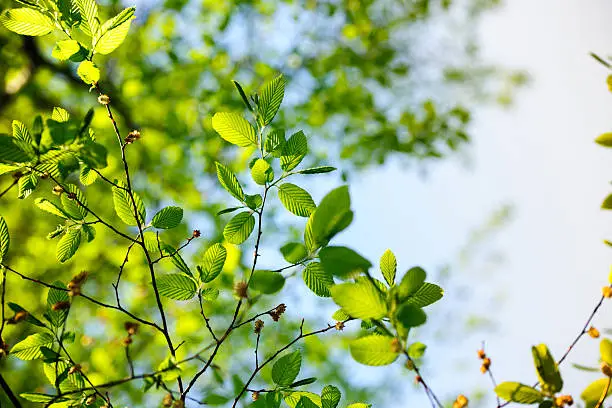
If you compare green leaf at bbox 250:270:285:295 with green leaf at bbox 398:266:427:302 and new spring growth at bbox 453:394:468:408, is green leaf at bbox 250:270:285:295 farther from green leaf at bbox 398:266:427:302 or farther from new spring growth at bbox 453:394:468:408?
new spring growth at bbox 453:394:468:408

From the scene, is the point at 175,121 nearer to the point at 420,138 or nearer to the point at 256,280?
the point at 420,138

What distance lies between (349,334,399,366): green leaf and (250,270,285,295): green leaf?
0.55ft

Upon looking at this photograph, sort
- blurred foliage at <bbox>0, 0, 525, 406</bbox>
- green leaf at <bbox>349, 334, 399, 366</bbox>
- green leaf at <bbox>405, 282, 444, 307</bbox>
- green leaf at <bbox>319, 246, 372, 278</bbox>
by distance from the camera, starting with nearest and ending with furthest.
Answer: green leaf at <bbox>319, 246, 372, 278</bbox>
green leaf at <bbox>349, 334, 399, 366</bbox>
green leaf at <bbox>405, 282, 444, 307</bbox>
blurred foliage at <bbox>0, 0, 525, 406</bbox>

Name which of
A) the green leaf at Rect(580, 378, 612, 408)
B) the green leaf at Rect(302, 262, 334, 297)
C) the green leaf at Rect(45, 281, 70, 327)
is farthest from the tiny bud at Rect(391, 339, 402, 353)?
the green leaf at Rect(45, 281, 70, 327)

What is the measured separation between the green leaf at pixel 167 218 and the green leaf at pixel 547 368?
785 mm

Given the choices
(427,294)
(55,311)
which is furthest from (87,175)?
(427,294)

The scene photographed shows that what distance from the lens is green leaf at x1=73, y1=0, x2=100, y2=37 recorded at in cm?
91

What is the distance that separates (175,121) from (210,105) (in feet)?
1.49

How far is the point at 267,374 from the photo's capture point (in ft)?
13.0

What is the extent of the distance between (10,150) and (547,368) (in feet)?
3.25

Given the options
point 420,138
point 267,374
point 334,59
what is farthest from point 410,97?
point 267,374

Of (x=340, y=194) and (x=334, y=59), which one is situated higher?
(x=340, y=194)

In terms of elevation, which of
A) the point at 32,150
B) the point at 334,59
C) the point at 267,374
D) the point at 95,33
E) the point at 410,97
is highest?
the point at 95,33

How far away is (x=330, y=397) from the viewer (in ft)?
3.22
